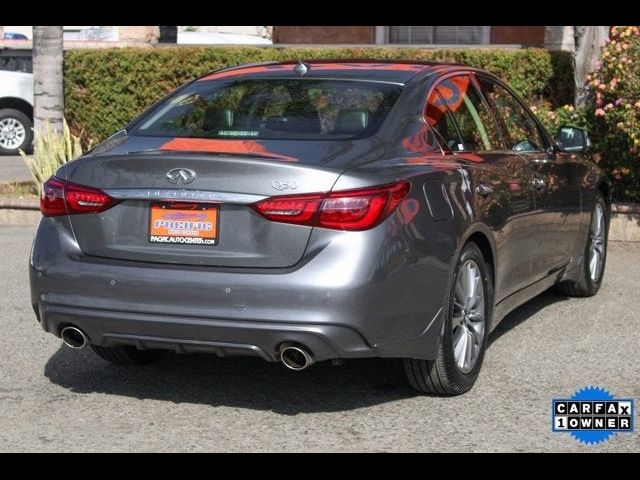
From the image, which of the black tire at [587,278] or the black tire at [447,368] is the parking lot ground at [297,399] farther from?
the black tire at [587,278]

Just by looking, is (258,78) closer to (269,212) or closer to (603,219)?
(269,212)

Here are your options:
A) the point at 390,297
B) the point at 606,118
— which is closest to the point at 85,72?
the point at 606,118

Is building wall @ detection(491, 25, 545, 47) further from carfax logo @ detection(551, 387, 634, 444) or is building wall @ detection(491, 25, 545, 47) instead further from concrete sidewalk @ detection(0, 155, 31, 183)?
carfax logo @ detection(551, 387, 634, 444)

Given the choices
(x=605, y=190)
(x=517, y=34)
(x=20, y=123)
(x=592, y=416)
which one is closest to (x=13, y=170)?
(x=20, y=123)

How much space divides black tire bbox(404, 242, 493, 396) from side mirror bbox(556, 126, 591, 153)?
194 centimetres

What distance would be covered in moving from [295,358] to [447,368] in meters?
→ 0.83

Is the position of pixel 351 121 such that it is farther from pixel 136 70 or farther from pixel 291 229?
pixel 136 70

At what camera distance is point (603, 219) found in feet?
28.1

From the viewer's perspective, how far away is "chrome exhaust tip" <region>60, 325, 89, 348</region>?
5.46 meters

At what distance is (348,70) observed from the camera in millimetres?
6223

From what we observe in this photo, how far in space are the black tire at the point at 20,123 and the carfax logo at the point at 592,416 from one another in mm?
15758

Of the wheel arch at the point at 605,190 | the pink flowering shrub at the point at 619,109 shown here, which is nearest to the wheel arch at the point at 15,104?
the pink flowering shrub at the point at 619,109

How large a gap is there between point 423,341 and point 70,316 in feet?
5.07
